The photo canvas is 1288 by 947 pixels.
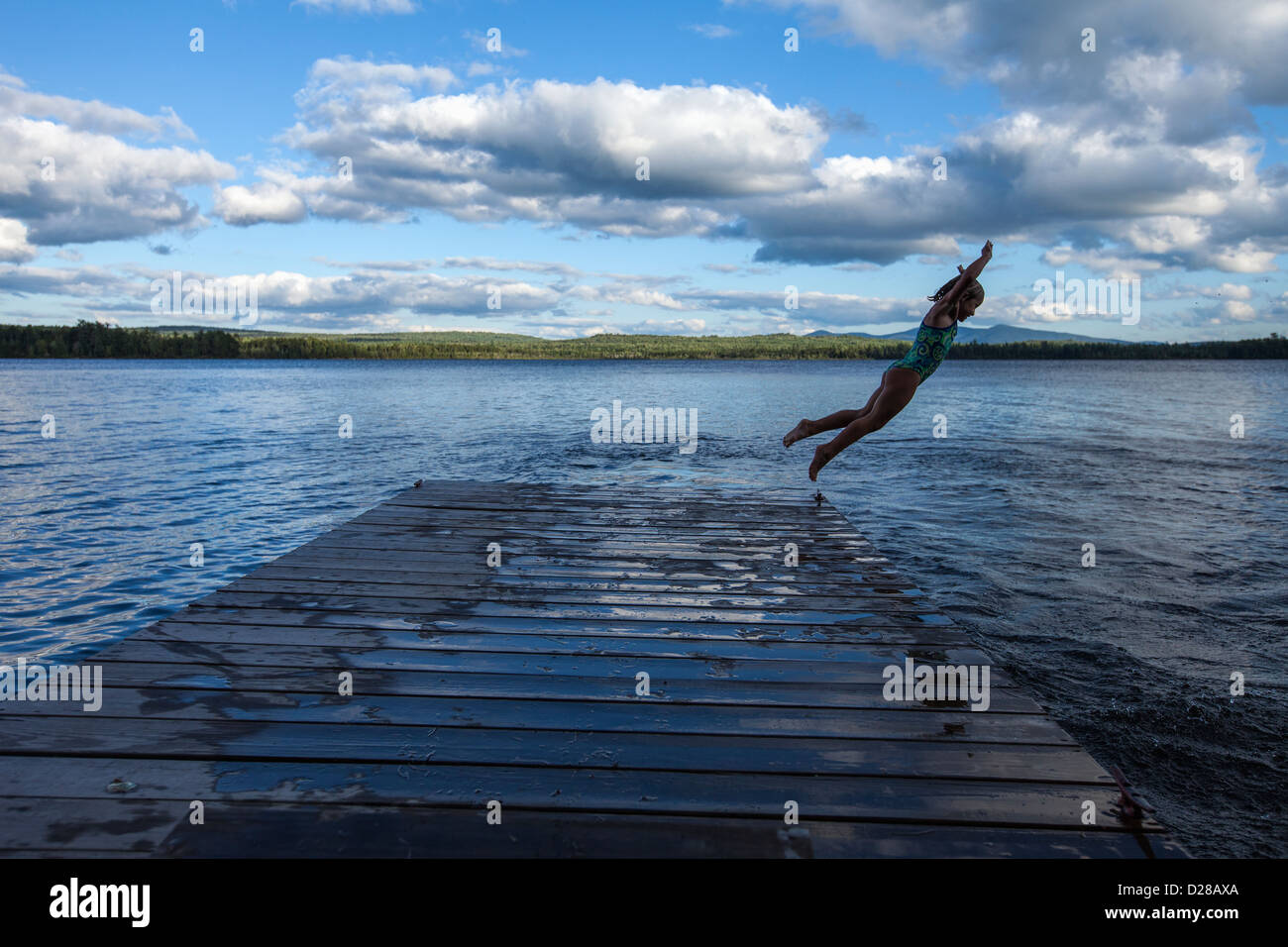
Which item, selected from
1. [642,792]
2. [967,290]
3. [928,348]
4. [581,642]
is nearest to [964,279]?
[967,290]

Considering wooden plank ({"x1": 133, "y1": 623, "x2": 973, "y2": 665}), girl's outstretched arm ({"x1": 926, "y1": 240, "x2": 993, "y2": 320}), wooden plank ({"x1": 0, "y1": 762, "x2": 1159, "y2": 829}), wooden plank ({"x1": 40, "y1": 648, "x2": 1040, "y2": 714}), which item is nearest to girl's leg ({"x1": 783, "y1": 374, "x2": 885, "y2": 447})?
girl's outstretched arm ({"x1": 926, "y1": 240, "x2": 993, "y2": 320})

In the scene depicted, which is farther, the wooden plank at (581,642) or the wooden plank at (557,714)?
the wooden plank at (581,642)

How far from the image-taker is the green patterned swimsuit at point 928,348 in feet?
22.3

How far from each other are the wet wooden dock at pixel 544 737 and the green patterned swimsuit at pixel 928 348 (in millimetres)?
2121

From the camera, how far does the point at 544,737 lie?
411 centimetres

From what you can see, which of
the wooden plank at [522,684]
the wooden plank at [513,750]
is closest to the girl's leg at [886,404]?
the wooden plank at [522,684]

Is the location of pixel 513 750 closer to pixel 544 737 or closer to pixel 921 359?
pixel 544 737

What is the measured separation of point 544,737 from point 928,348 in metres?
4.95

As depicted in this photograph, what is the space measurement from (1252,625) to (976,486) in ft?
39.0

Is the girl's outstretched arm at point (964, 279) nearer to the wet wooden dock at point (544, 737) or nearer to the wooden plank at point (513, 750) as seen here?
the wet wooden dock at point (544, 737)

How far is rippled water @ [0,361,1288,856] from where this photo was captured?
7.57m

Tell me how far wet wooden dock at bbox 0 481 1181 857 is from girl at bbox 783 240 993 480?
1610mm
